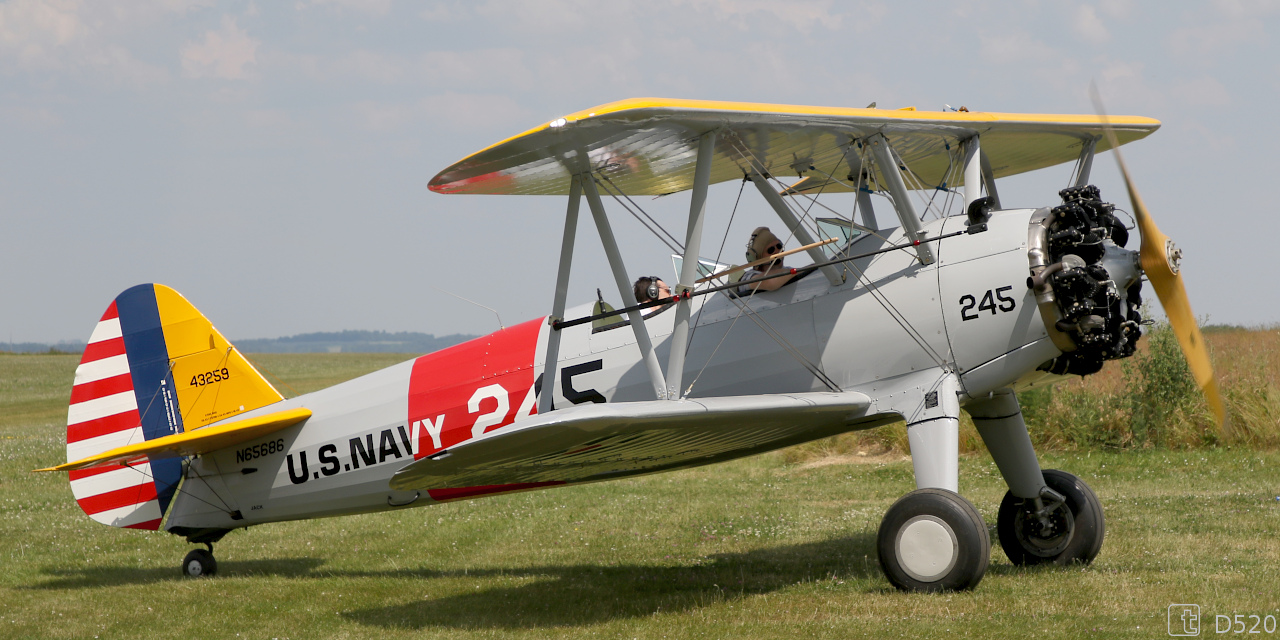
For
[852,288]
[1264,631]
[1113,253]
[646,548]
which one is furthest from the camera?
[646,548]

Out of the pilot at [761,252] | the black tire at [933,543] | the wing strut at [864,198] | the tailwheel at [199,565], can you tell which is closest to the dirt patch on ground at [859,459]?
the wing strut at [864,198]

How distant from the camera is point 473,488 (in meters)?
7.61

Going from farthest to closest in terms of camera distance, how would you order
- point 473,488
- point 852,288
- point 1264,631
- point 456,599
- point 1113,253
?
1. point 473,488
2. point 456,599
3. point 852,288
4. point 1113,253
5. point 1264,631

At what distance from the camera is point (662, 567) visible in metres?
7.91

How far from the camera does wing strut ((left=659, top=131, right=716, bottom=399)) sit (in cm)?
596

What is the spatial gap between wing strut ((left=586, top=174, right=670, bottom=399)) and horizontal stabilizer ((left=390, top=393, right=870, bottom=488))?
439mm

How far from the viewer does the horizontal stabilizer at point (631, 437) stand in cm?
505

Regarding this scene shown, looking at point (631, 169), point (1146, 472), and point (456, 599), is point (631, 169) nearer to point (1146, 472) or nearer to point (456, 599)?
point (456, 599)

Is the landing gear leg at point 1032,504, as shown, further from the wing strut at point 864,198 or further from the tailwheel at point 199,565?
the tailwheel at point 199,565

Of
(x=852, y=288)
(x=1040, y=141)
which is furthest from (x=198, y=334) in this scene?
(x=1040, y=141)

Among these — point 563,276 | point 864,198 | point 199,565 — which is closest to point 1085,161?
point 864,198

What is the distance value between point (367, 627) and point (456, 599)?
0.87m

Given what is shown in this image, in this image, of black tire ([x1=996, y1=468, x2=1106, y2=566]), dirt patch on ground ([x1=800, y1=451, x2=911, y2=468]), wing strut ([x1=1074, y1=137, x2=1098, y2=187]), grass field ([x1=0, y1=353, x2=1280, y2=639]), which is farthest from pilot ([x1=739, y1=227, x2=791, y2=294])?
dirt patch on ground ([x1=800, y1=451, x2=911, y2=468])

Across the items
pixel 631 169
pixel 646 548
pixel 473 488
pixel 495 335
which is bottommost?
pixel 646 548
